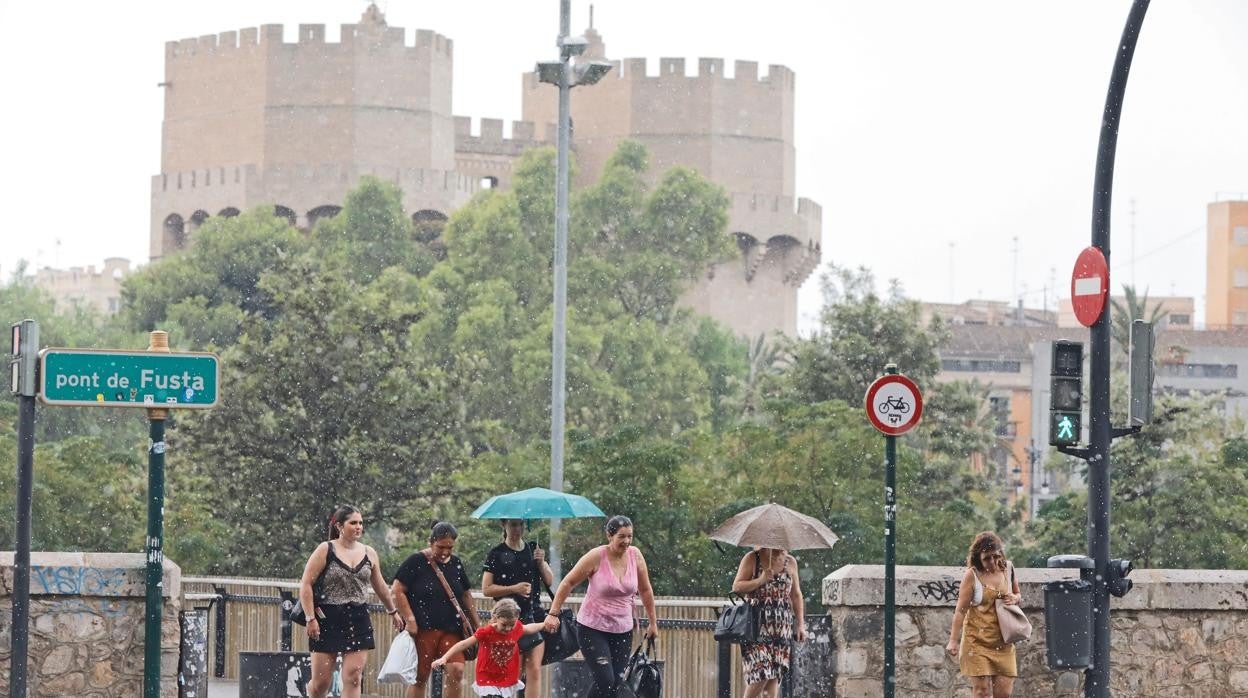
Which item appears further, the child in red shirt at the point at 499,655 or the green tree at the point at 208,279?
the green tree at the point at 208,279

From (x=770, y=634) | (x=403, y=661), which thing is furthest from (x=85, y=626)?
(x=770, y=634)

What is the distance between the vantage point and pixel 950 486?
48781 millimetres

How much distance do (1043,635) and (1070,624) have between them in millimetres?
567

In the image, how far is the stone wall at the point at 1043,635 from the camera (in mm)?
14234

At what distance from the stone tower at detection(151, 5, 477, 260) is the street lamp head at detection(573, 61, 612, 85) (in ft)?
213

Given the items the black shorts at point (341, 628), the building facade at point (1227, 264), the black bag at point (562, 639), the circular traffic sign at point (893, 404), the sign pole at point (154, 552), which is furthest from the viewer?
the building facade at point (1227, 264)

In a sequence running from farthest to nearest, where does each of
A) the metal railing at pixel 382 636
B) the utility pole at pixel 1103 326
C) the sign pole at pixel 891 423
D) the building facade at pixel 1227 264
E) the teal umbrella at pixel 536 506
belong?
the building facade at pixel 1227 264, the metal railing at pixel 382 636, the utility pole at pixel 1103 326, the teal umbrella at pixel 536 506, the sign pole at pixel 891 423

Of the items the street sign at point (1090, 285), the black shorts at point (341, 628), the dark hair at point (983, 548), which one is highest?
the street sign at point (1090, 285)

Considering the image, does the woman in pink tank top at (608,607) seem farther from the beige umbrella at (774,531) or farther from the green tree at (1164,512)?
the green tree at (1164,512)

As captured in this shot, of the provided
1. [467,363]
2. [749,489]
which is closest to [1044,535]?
[749,489]

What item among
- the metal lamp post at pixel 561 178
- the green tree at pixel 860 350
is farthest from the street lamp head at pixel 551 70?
the green tree at pixel 860 350

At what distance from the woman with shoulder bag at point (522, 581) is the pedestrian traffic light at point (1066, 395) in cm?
358

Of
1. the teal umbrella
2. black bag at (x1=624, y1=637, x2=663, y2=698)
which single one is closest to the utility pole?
black bag at (x1=624, y1=637, x2=663, y2=698)

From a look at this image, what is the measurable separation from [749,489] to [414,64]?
60903mm
